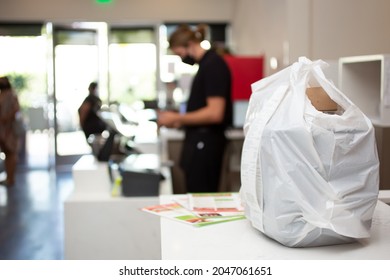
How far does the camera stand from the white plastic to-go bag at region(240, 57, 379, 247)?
985 millimetres

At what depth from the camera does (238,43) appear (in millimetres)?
6703

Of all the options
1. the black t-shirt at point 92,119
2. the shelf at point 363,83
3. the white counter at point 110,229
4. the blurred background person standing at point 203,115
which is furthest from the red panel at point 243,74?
the shelf at point 363,83

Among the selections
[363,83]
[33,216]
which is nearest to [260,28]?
[33,216]

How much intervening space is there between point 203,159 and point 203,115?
11.0 inches

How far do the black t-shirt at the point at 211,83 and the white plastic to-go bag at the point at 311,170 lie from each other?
1660 mm

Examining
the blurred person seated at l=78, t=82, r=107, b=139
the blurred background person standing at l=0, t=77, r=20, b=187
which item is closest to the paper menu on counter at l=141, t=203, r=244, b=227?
the blurred person seated at l=78, t=82, r=107, b=139

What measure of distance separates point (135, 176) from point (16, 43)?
5.52m

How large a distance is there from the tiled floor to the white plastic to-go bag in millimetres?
2214

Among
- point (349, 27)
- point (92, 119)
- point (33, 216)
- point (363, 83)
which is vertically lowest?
point (33, 216)

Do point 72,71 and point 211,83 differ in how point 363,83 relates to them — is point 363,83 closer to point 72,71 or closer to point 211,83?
point 211,83

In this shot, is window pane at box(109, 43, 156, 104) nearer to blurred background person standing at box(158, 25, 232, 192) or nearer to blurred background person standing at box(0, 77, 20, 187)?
blurred background person standing at box(0, 77, 20, 187)

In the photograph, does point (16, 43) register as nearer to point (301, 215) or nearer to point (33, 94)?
point (33, 94)

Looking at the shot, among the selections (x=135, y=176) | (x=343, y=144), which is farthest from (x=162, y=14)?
(x=343, y=144)

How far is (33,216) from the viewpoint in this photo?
4.65m
